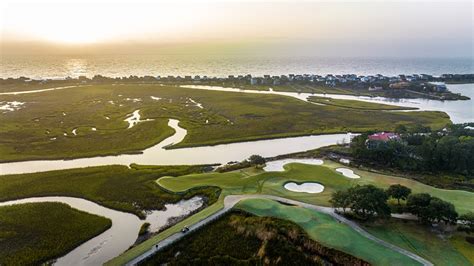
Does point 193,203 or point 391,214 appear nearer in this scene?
point 391,214

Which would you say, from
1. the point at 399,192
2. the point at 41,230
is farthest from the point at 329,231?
the point at 41,230

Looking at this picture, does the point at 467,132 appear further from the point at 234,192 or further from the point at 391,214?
the point at 234,192

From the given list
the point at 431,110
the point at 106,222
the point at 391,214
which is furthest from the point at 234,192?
the point at 431,110

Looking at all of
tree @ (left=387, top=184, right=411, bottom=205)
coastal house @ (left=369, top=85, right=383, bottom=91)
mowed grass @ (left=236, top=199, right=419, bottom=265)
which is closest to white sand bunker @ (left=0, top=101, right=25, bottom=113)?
mowed grass @ (left=236, top=199, right=419, bottom=265)

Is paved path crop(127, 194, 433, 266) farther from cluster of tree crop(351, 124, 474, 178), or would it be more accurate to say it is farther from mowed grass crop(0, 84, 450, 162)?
mowed grass crop(0, 84, 450, 162)

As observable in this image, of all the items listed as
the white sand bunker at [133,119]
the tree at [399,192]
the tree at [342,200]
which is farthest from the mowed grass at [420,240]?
the white sand bunker at [133,119]

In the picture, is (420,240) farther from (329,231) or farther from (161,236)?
(161,236)
